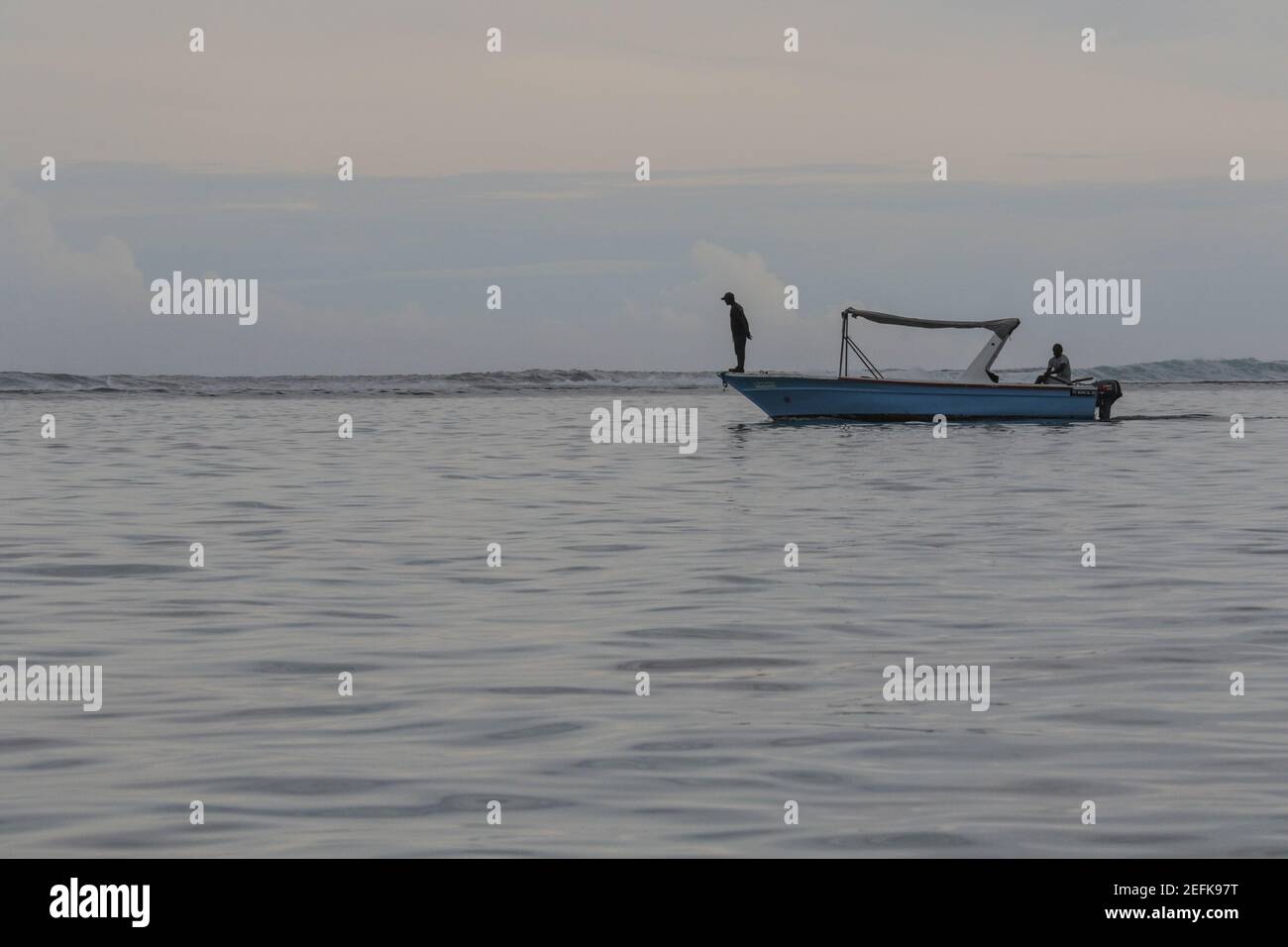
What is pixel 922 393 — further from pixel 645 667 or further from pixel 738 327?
pixel 645 667

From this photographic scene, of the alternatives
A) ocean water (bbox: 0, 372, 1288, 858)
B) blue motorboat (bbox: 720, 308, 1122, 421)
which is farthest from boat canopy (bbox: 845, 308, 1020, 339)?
ocean water (bbox: 0, 372, 1288, 858)

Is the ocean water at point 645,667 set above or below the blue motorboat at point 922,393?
below

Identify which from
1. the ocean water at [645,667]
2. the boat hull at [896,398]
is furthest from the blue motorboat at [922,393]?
the ocean water at [645,667]

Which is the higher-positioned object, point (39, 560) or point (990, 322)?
point (990, 322)

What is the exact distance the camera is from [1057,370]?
148ft

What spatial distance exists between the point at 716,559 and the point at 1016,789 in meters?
8.39

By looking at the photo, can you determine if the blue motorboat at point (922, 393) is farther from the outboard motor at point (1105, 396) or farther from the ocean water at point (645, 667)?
the ocean water at point (645, 667)

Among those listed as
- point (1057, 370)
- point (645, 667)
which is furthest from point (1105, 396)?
point (645, 667)

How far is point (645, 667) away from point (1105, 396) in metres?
37.8

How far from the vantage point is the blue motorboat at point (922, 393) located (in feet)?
140

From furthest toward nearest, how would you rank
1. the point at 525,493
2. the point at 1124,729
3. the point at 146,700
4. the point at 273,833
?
the point at 525,493 < the point at 146,700 < the point at 1124,729 < the point at 273,833
